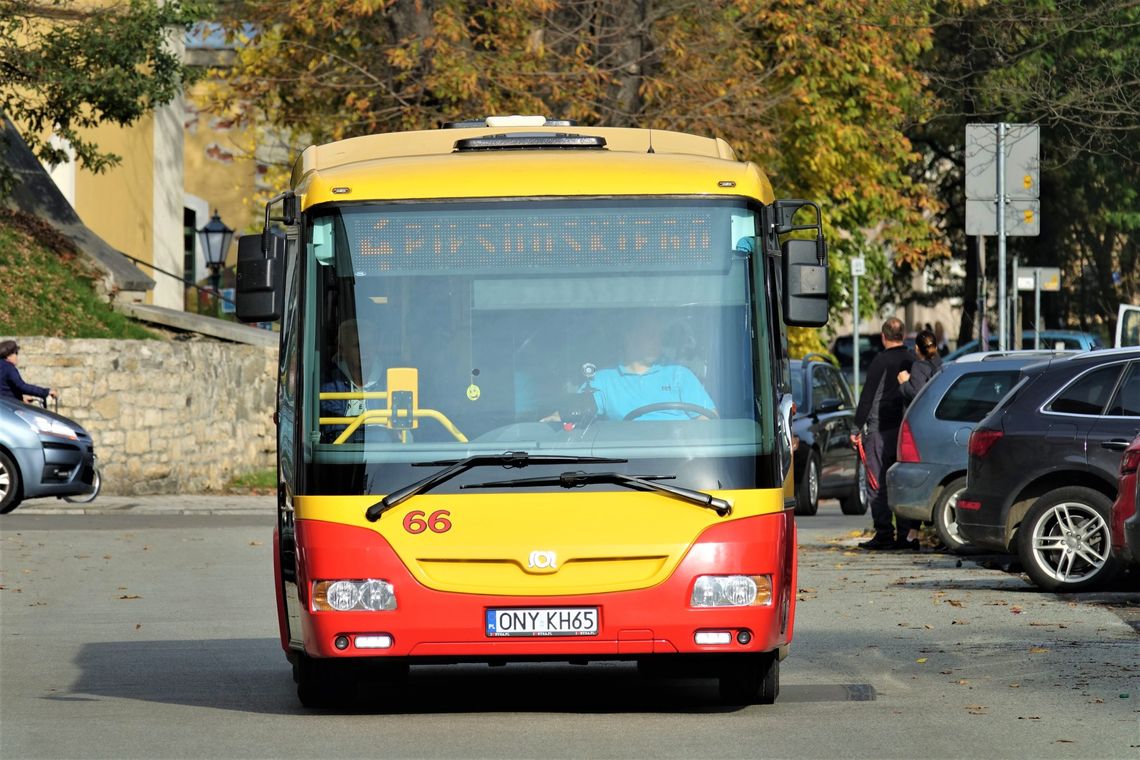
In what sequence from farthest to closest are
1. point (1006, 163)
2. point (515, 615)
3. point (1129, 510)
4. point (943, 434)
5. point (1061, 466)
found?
point (1006, 163) → point (943, 434) → point (1061, 466) → point (1129, 510) → point (515, 615)

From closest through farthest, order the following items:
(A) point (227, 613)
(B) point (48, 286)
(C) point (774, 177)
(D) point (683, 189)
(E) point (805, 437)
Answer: (D) point (683, 189) → (A) point (227, 613) → (E) point (805, 437) → (B) point (48, 286) → (C) point (774, 177)

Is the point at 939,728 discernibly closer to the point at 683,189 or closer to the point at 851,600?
the point at 683,189

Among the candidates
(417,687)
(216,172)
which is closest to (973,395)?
(417,687)

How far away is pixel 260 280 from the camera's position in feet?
32.1

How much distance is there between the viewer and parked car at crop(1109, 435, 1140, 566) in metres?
12.0

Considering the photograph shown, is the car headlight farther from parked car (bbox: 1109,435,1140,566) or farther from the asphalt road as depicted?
parked car (bbox: 1109,435,1140,566)

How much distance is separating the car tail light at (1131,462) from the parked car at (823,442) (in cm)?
1116

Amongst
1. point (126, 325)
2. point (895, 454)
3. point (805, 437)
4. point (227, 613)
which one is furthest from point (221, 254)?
point (227, 613)

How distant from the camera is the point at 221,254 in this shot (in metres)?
38.5

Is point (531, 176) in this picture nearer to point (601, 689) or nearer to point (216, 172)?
point (601, 689)

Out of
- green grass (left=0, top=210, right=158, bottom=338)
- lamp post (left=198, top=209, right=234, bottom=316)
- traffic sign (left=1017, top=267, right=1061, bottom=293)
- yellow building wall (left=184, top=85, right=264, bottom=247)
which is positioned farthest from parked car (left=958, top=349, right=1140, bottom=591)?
yellow building wall (left=184, top=85, right=264, bottom=247)

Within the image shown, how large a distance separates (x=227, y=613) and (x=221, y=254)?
24.6 m

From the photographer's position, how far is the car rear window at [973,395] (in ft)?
58.6

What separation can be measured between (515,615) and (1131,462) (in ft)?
14.5
